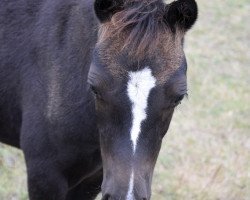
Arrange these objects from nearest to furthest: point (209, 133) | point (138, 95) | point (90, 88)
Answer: point (138, 95)
point (90, 88)
point (209, 133)

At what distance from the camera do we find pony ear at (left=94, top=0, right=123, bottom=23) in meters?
3.32

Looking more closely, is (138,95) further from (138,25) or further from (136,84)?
(138,25)

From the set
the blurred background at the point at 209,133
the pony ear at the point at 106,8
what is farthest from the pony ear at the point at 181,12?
the blurred background at the point at 209,133

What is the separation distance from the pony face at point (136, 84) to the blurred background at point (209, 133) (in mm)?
2092

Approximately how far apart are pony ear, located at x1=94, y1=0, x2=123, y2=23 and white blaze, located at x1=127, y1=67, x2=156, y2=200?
43 cm

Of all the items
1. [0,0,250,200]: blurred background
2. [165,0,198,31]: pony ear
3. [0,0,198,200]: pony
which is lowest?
[0,0,250,200]: blurred background

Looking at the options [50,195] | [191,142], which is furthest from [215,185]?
[50,195]

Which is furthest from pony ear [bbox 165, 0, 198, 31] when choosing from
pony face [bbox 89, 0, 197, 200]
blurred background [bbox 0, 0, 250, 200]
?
blurred background [bbox 0, 0, 250, 200]

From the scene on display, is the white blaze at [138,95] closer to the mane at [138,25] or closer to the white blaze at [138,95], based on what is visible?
the white blaze at [138,95]

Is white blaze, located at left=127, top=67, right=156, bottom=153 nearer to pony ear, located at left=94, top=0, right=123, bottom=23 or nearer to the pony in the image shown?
the pony

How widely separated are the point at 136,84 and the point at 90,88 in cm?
33

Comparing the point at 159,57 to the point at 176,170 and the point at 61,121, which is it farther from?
the point at 176,170

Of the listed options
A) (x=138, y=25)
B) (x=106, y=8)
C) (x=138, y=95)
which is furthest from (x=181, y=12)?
(x=138, y=95)

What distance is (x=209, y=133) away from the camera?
662 cm
